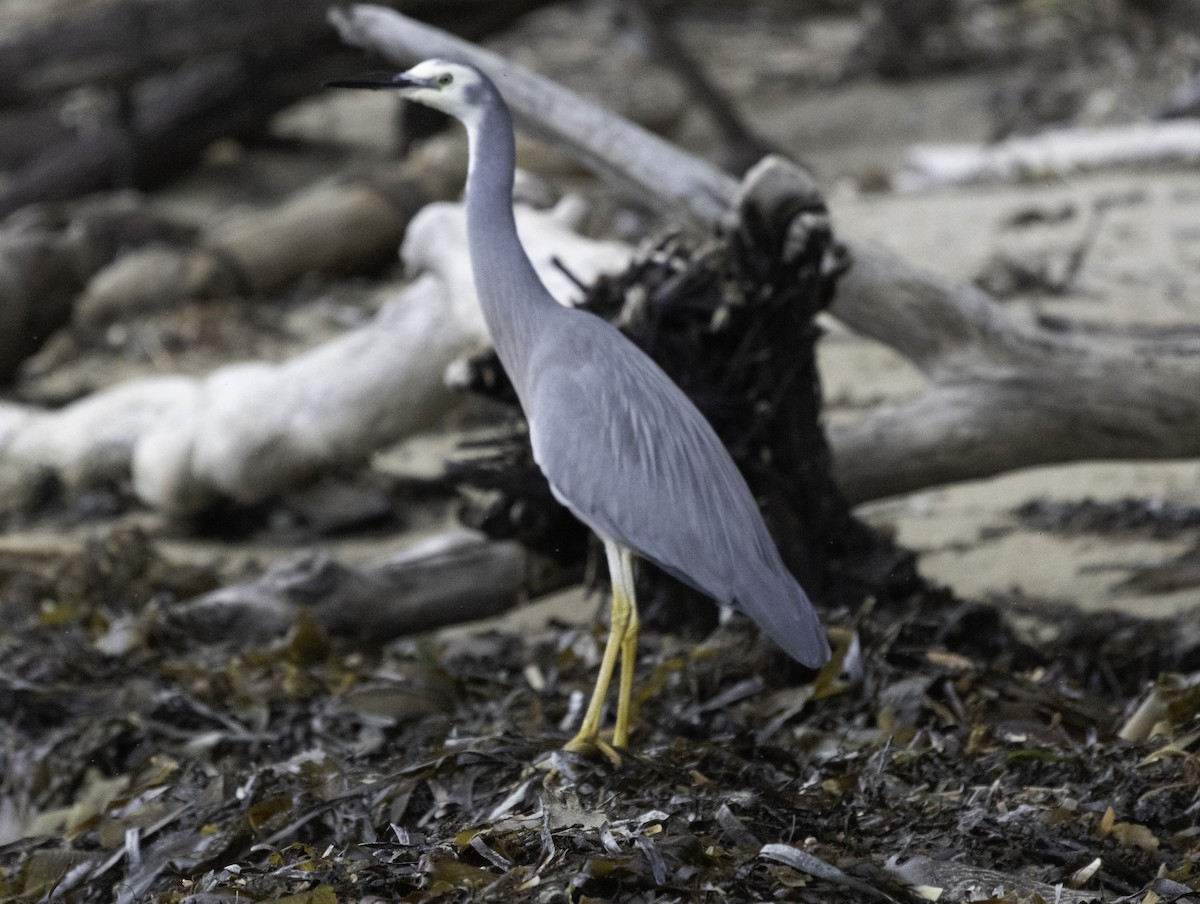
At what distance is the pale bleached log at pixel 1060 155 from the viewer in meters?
9.96

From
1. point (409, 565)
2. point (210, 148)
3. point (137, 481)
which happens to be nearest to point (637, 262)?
point (409, 565)

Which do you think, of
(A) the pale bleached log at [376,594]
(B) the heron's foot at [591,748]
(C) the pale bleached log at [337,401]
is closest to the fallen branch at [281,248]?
(C) the pale bleached log at [337,401]

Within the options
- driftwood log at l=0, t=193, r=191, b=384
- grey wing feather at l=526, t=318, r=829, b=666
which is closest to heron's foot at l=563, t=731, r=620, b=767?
grey wing feather at l=526, t=318, r=829, b=666

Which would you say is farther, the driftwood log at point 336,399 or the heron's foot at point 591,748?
the driftwood log at point 336,399

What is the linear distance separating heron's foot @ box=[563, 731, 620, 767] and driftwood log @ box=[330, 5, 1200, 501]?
5.66 ft

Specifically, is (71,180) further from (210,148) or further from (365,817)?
(365,817)

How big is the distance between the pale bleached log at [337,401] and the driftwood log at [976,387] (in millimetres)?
1298

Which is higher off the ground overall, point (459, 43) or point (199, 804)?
point (459, 43)

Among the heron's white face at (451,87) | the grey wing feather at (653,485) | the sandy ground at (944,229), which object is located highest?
the heron's white face at (451,87)

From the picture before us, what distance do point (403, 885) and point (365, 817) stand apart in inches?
20.7

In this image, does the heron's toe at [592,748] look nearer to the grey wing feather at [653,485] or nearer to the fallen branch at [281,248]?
the grey wing feather at [653,485]

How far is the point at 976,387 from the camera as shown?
464 cm

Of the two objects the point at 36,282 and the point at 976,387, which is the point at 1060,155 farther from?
the point at 36,282

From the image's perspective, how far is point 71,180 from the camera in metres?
11.6
